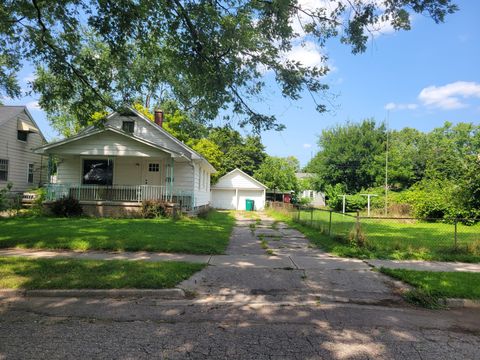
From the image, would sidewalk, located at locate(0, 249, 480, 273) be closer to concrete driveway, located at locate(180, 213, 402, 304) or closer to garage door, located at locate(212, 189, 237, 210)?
concrete driveway, located at locate(180, 213, 402, 304)

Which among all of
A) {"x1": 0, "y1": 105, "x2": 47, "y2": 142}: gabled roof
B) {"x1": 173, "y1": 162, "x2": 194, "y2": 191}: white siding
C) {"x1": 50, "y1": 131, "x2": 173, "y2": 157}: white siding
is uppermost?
{"x1": 0, "y1": 105, "x2": 47, "y2": 142}: gabled roof

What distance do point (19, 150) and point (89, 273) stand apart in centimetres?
2283

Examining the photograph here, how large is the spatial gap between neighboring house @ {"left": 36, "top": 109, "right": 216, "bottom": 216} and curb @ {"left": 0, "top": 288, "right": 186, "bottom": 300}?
12.9 meters

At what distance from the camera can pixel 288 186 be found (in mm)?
45750

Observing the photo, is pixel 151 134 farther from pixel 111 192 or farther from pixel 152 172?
pixel 111 192

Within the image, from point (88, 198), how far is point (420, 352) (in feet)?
61.9

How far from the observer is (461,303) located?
612 centimetres

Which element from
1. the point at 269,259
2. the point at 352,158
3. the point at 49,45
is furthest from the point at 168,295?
the point at 352,158

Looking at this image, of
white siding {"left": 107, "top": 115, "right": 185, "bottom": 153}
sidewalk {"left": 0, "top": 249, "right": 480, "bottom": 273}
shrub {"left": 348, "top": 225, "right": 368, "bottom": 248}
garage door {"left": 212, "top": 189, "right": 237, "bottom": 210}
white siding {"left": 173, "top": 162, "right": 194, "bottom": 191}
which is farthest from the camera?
garage door {"left": 212, "top": 189, "right": 237, "bottom": 210}

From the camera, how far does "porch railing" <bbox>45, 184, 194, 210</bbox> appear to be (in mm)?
19422

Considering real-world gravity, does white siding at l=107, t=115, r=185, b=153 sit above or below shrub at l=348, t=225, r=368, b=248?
above

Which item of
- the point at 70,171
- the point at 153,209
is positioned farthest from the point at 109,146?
the point at 153,209

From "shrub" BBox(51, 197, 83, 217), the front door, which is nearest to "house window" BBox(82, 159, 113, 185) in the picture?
the front door

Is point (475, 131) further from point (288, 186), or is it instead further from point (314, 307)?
point (314, 307)
